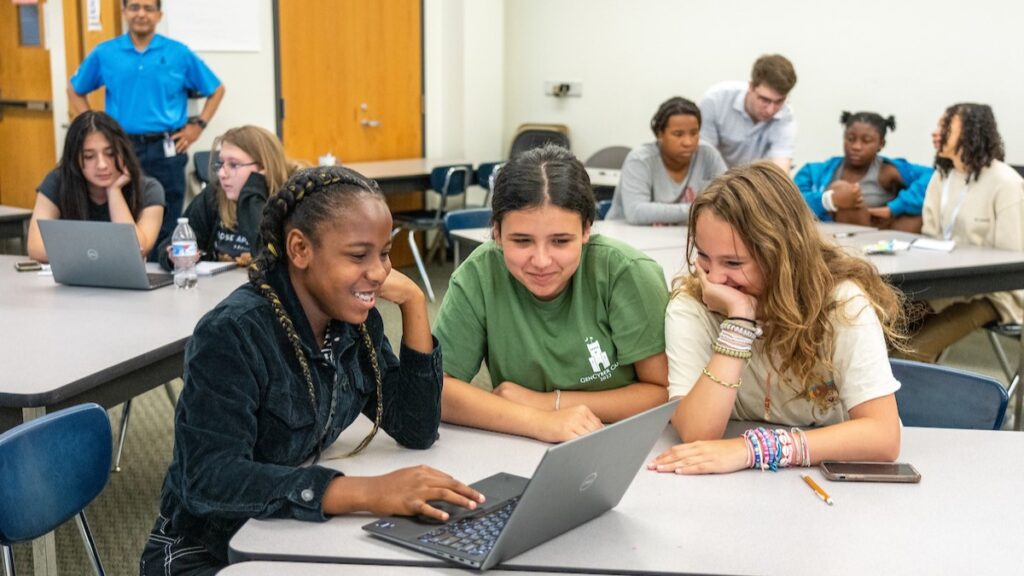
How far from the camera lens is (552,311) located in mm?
2082

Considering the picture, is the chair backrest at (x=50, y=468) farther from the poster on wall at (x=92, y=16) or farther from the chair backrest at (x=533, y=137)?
the chair backrest at (x=533, y=137)

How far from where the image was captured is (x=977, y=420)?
2168 millimetres

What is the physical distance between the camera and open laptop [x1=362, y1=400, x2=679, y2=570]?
1.32 meters

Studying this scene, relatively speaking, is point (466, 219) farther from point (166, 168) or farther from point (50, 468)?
point (50, 468)

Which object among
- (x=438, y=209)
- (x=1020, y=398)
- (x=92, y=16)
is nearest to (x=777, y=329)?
(x=1020, y=398)

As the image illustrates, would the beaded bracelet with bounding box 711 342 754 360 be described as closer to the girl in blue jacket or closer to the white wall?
the girl in blue jacket

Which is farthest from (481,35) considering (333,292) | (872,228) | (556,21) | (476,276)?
(333,292)

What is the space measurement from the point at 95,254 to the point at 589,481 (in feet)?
6.93

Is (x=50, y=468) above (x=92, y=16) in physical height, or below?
below

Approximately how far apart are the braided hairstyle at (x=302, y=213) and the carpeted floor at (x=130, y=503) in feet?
2.49

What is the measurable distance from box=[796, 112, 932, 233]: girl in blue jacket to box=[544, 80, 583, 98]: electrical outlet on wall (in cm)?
284

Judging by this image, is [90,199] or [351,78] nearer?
[90,199]

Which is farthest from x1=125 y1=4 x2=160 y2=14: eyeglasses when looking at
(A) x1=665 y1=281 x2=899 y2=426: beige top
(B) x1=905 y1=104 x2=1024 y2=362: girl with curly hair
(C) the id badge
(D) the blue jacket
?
(A) x1=665 y1=281 x2=899 y2=426: beige top

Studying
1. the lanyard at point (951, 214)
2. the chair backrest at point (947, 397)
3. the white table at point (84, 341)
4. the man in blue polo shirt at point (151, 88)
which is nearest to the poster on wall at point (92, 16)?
the man in blue polo shirt at point (151, 88)
